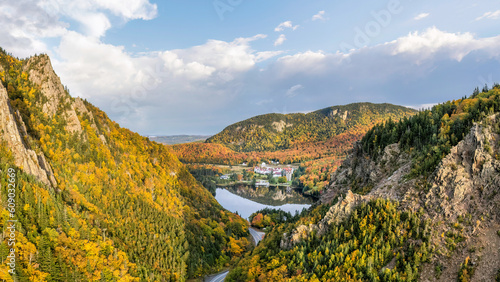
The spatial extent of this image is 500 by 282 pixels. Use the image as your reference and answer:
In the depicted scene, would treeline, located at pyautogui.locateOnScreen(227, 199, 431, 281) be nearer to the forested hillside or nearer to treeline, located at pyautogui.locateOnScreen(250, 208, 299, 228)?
the forested hillside

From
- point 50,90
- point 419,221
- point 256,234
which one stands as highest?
point 50,90

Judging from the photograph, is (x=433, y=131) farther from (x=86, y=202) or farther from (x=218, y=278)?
(x=86, y=202)

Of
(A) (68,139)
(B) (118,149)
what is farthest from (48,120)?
(B) (118,149)

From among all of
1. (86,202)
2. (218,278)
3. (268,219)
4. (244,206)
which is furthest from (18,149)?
(244,206)

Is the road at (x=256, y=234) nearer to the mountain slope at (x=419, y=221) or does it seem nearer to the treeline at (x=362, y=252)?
the mountain slope at (x=419, y=221)

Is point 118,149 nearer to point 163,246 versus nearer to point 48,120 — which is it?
point 48,120

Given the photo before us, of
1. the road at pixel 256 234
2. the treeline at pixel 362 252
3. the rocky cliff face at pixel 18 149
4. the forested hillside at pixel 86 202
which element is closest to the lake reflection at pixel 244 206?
the road at pixel 256 234
